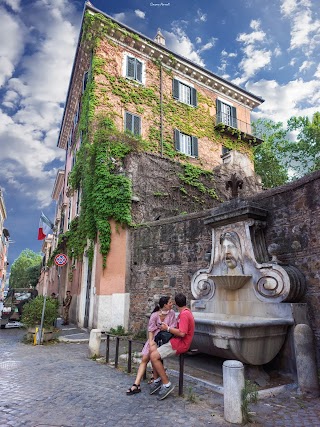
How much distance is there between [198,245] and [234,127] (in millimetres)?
13839

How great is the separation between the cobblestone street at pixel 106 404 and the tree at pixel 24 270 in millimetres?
49042

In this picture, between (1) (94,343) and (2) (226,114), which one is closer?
(1) (94,343)

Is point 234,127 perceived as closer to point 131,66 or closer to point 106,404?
point 131,66

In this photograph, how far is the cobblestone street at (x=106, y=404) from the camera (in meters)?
3.89

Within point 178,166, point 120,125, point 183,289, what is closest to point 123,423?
point 183,289

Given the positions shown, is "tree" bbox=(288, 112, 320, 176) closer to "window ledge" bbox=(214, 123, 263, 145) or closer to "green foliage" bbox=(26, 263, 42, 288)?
"window ledge" bbox=(214, 123, 263, 145)

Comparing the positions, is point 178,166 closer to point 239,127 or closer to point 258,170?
point 239,127

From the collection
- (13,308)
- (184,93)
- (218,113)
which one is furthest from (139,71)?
(13,308)

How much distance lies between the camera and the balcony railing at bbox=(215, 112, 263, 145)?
19.9 metres

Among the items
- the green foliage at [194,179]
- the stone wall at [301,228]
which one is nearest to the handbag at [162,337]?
the stone wall at [301,228]

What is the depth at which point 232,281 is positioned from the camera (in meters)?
6.63

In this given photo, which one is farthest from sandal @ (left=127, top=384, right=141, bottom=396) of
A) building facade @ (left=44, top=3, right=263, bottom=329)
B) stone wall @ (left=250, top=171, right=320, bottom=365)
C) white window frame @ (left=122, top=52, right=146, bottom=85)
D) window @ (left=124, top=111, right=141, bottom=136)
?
white window frame @ (left=122, top=52, right=146, bottom=85)

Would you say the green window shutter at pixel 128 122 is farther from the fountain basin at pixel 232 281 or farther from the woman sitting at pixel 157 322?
the woman sitting at pixel 157 322

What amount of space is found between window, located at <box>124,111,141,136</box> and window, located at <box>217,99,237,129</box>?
5972 mm
